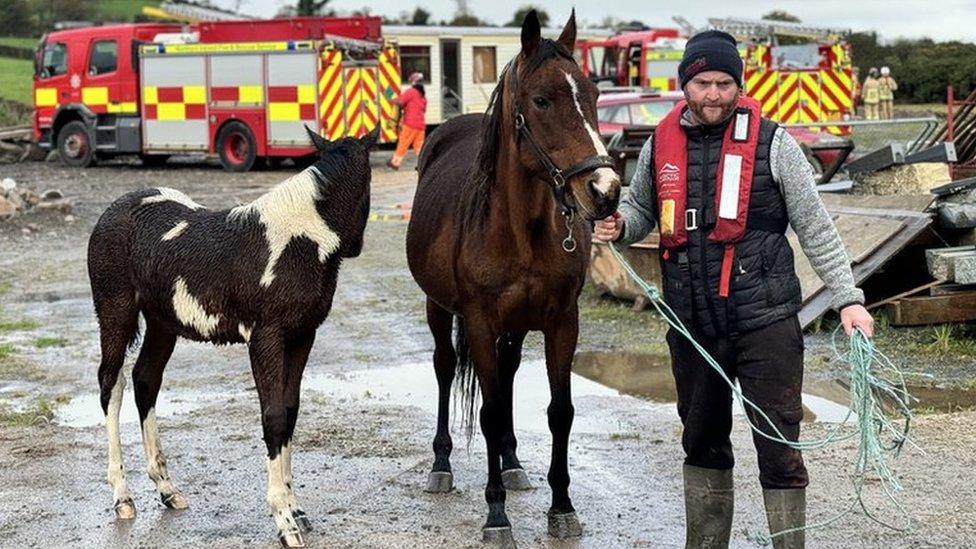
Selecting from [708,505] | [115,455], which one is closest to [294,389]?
[115,455]

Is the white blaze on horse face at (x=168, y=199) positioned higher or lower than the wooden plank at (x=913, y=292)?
higher

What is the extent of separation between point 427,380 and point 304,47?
59.7 feet

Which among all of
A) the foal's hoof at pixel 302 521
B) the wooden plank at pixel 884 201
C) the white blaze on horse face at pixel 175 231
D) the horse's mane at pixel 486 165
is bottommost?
the foal's hoof at pixel 302 521

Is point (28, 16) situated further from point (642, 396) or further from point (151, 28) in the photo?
point (642, 396)

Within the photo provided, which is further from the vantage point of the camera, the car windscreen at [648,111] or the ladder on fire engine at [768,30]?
the ladder on fire engine at [768,30]

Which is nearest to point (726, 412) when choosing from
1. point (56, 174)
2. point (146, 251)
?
point (146, 251)

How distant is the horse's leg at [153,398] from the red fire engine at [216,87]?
20.0m

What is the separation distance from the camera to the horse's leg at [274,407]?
18.4 feet

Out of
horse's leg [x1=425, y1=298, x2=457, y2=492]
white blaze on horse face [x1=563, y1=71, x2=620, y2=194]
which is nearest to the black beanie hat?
white blaze on horse face [x1=563, y1=71, x2=620, y2=194]

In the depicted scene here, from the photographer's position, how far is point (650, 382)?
28.5ft

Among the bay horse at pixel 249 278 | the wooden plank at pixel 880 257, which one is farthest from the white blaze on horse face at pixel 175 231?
the wooden plank at pixel 880 257

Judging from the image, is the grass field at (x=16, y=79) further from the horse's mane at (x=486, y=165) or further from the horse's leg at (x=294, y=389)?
the horse's mane at (x=486, y=165)

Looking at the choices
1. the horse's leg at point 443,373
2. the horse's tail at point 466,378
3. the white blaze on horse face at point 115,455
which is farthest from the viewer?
the horse's tail at point 466,378

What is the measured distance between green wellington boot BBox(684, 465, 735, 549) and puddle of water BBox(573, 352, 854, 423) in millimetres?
2570
